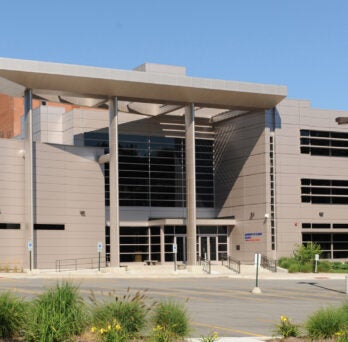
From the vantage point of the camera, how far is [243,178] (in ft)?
204

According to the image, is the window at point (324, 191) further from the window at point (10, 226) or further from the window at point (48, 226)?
the window at point (10, 226)

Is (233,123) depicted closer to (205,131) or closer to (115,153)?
(205,131)

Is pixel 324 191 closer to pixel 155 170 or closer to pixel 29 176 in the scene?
pixel 155 170

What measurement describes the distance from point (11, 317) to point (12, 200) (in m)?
41.3

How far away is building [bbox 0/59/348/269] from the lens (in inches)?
2117

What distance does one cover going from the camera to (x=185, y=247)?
208ft

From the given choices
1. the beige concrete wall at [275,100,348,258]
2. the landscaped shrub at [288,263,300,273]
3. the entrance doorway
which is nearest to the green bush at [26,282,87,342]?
the landscaped shrub at [288,263,300,273]

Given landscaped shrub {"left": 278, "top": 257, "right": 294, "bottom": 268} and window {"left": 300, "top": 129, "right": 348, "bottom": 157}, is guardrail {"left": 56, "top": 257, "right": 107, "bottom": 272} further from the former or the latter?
window {"left": 300, "top": 129, "right": 348, "bottom": 157}

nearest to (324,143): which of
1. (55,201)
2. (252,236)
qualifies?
(252,236)

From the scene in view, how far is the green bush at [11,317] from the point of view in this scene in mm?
13391

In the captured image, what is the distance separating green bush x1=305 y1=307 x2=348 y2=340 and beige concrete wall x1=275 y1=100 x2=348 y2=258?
1795 inches

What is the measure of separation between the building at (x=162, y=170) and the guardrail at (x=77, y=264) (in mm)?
439

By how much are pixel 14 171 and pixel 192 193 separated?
13890 mm

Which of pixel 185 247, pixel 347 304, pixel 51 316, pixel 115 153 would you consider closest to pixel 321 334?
pixel 347 304
